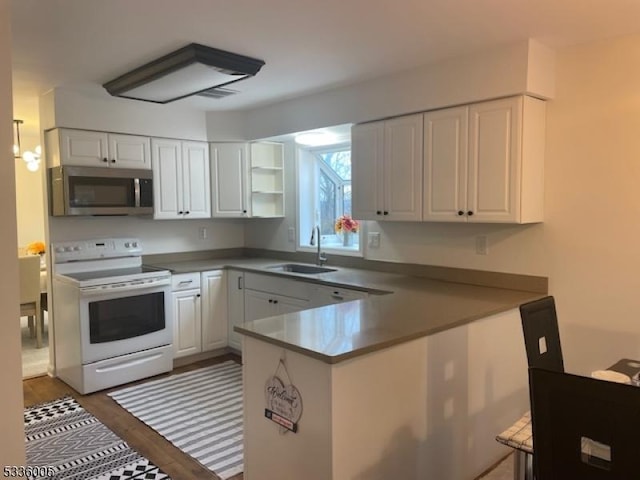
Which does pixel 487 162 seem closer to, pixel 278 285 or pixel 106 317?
pixel 278 285

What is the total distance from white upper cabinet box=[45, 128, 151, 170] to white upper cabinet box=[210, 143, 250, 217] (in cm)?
67

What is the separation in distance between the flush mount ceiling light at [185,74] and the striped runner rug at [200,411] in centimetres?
229

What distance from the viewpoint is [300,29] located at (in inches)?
98.6

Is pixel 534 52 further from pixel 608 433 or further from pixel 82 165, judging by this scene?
pixel 82 165

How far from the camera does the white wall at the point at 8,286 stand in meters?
1.80

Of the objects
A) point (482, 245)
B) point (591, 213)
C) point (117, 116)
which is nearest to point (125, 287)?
point (117, 116)

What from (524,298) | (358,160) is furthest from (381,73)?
(524,298)

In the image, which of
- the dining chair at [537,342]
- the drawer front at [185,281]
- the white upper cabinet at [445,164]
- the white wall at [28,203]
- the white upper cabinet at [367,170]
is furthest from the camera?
the white wall at [28,203]

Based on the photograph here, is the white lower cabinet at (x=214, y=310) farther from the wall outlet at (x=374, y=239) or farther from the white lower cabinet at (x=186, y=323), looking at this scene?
the wall outlet at (x=374, y=239)

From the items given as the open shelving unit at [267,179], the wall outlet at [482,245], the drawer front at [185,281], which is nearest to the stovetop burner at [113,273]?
the drawer front at [185,281]

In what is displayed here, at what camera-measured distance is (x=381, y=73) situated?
3340 mm

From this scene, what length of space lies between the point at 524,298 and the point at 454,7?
165cm

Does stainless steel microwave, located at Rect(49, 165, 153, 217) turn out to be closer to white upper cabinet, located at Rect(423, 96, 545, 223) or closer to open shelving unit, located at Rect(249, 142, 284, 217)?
open shelving unit, located at Rect(249, 142, 284, 217)

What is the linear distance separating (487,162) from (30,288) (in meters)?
4.51
